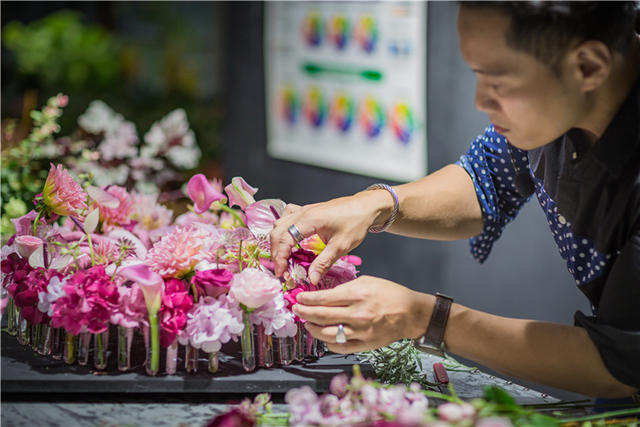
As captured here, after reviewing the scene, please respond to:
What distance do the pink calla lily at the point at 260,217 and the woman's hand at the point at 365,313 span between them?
0.70ft

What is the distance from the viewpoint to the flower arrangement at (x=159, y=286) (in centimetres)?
121

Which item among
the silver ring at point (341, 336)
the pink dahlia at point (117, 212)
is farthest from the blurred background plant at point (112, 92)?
the silver ring at point (341, 336)

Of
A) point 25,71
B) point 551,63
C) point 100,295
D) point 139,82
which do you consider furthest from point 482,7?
point 139,82

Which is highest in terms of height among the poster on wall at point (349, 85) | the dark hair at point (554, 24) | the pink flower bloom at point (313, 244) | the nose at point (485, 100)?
the poster on wall at point (349, 85)

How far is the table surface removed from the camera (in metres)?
1.15

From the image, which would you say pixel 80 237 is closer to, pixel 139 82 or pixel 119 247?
pixel 119 247

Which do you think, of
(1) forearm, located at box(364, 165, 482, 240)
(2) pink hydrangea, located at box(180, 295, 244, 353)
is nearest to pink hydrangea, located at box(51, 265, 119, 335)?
(2) pink hydrangea, located at box(180, 295, 244, 353)

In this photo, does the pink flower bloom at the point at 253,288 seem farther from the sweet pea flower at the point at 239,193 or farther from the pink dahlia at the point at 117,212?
the pink dahlia at the point at 117,212

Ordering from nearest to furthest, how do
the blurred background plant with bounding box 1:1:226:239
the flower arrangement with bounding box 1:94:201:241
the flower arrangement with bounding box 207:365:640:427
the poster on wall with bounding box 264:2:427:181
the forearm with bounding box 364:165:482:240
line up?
the flower arrangement with bounding box 207:365:640:427, the forearm with bounding box 364:165:482:240, the flower arrangement with bounding box 1:94:201:241, the blurred background plant with bounding box 1:1:226:239, the poster on wall with bounding box 264:2:427:181

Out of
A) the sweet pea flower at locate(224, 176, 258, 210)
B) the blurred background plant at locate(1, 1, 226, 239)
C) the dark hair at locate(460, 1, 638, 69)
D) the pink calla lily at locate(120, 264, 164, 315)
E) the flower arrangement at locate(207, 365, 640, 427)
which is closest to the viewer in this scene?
the flower arrangement at locate(207, 365, 640, 427)

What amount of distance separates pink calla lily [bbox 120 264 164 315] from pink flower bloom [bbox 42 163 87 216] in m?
0.25

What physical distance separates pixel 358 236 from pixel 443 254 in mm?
1933

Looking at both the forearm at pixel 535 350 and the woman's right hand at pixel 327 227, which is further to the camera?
the woman's right hand at pixel 327 227

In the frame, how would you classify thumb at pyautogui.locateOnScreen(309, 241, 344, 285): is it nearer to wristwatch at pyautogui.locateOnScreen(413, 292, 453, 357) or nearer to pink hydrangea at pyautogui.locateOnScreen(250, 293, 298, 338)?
pink hydrangea at pyautogui.locateOnScreen(250, 293, 298, 338)
